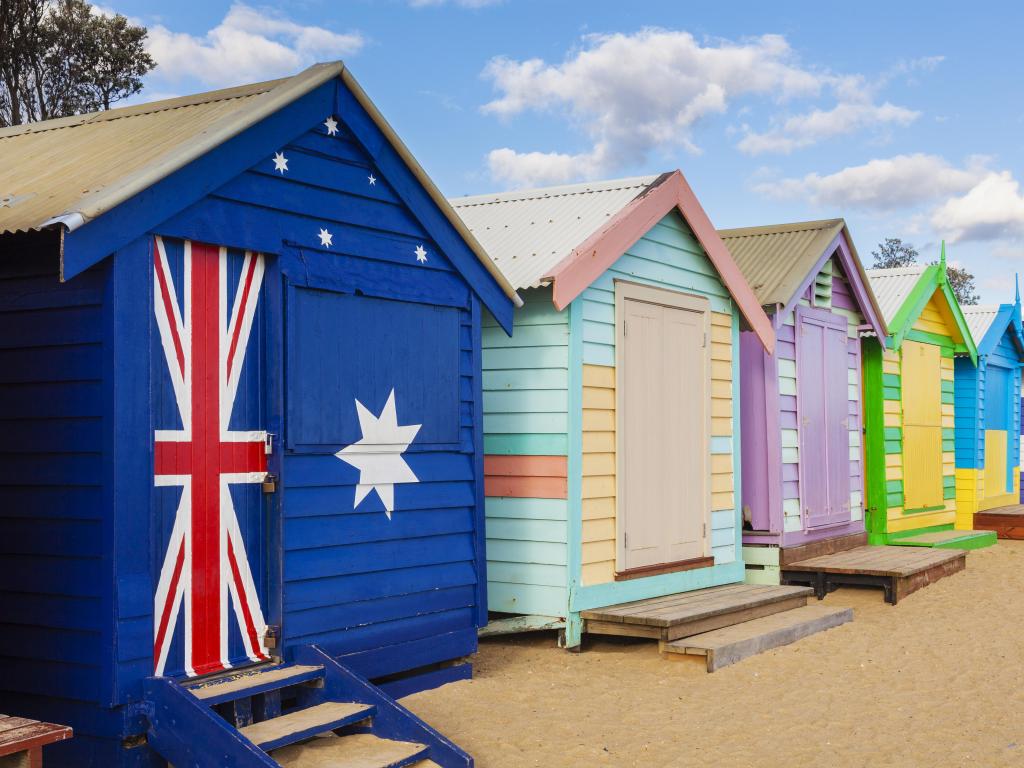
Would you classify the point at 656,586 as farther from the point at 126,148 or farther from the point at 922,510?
the point at 922,510

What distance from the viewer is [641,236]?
9.23 metres

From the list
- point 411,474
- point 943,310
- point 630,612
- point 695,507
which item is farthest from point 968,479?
point 411,474

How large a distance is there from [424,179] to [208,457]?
2283mm

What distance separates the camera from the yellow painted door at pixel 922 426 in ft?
50.2

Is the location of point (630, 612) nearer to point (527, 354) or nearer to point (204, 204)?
point (527, 354)

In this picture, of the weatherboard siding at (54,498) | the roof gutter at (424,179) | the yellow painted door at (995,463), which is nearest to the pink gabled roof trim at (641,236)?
the roof gutter at (424,179)

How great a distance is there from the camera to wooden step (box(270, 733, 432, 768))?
17.5 feet

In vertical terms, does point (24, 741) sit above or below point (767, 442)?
below

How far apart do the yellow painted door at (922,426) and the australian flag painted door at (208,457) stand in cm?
1115

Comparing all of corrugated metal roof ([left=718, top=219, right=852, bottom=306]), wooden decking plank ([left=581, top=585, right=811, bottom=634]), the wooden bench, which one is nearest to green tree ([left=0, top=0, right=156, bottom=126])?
corrugated metal roof ([left=718, top=219, right=852, bottom=306])

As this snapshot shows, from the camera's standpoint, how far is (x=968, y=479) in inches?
723

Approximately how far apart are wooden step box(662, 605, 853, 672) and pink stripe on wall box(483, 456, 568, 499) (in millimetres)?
1386

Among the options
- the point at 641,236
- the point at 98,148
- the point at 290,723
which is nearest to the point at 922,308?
the point at 641,236

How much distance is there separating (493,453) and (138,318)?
3.95 m
